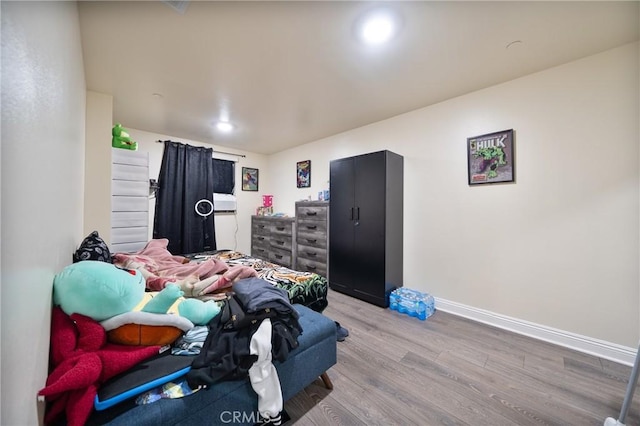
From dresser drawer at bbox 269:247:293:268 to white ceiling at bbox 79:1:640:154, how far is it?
Answer: 222 cm

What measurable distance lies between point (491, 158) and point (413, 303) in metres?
1.66

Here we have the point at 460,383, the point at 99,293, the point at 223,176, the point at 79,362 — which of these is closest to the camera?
the point at 79,362

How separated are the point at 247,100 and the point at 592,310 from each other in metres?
3.66

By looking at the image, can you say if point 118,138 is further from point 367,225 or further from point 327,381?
point 327,381

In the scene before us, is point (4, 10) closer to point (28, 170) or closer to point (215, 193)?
point (28, 170)

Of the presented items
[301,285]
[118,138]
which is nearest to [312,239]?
[301,285]

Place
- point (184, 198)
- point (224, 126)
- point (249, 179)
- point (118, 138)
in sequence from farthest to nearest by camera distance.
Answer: point (249, 179) < point (184, 198) < point (224, 126) < point (118, 138)

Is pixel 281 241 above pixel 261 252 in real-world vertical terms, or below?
above

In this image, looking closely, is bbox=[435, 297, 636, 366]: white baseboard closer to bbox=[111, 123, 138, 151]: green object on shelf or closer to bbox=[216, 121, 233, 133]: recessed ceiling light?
bbox=[216, 121, 233, 133]: recessed ceiling light

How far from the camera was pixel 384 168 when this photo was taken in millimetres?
2629

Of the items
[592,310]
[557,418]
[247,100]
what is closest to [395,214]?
[592,310]

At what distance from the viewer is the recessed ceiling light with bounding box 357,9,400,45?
146 centimetres

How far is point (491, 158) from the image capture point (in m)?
2.28

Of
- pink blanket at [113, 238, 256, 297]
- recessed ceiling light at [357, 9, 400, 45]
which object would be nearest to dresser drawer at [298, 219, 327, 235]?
pink blanket at [113, 238, 256, 297]
